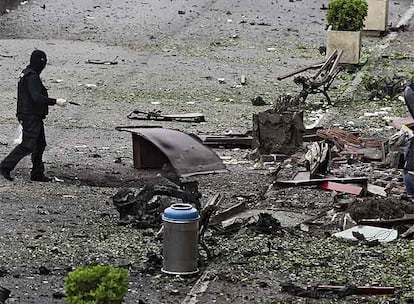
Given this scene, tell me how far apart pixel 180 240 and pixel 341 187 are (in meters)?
3.96

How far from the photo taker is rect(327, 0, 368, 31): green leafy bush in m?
24.0

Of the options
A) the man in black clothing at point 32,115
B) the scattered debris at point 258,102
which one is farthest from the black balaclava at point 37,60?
the scattered debris at point 258,102

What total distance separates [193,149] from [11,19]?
1640 cm

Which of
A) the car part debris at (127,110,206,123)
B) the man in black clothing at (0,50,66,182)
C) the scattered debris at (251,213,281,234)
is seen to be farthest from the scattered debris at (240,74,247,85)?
the scattered debris at (251,213,281,234)

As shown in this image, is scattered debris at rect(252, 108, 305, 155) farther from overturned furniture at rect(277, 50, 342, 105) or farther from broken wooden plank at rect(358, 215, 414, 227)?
broken wooden plank at rect(358, 215, 414, 227)

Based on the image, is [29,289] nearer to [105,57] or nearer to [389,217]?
[389,217]

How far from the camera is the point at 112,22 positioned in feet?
93.8

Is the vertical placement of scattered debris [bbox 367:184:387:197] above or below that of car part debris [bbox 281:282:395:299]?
below

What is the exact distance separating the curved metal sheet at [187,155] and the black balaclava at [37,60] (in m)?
1.64

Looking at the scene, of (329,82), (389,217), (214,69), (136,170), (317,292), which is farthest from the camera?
(214,69)

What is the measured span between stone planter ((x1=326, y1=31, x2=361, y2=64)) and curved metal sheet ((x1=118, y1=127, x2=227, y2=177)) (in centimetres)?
1070

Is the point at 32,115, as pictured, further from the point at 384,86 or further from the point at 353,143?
the point at 384,86

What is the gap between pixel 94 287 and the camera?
725cm

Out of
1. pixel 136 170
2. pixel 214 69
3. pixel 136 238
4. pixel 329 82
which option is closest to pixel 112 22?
pixel 214 69
